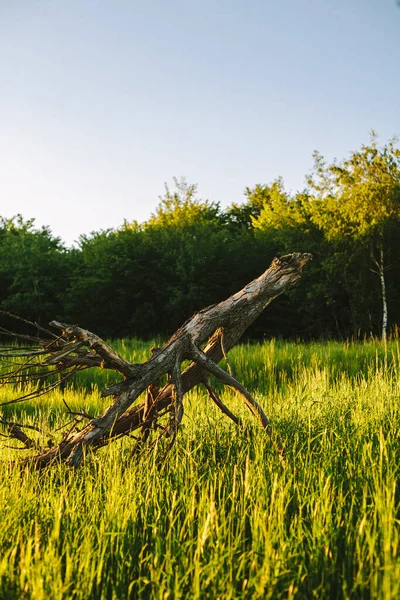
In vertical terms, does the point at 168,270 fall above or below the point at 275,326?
above

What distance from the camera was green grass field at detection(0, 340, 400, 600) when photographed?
2.09 meters

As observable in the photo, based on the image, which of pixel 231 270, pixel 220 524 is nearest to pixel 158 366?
pixel 220 524

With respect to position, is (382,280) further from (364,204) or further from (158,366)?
(158,366)

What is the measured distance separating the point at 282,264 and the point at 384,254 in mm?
18571

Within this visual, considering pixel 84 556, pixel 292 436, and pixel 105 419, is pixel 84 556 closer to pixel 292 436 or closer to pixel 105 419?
pixel 105 419

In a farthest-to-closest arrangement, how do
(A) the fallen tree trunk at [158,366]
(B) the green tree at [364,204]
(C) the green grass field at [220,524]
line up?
(B) the green tree at [364,204]
(A) the fallen tree trunk at [158,366]
(C) the green grass field at [220,524]

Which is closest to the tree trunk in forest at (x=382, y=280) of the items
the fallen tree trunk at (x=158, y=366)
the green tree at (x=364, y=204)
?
the green tree at (x=364, y=204)

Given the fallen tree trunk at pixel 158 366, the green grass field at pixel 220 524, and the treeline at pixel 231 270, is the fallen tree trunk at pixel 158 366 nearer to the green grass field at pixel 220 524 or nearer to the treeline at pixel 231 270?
the green grass field at pixel 220 524

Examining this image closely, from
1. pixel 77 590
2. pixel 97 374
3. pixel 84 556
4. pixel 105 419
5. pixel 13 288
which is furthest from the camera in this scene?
pixel 13 288

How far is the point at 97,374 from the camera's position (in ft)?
36.2

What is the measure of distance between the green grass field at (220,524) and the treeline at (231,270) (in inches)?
627

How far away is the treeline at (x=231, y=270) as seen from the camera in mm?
20469

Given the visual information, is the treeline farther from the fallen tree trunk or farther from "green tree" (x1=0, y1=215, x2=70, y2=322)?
the fallen tree trunk

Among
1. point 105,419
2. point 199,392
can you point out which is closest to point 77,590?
point 105,419
